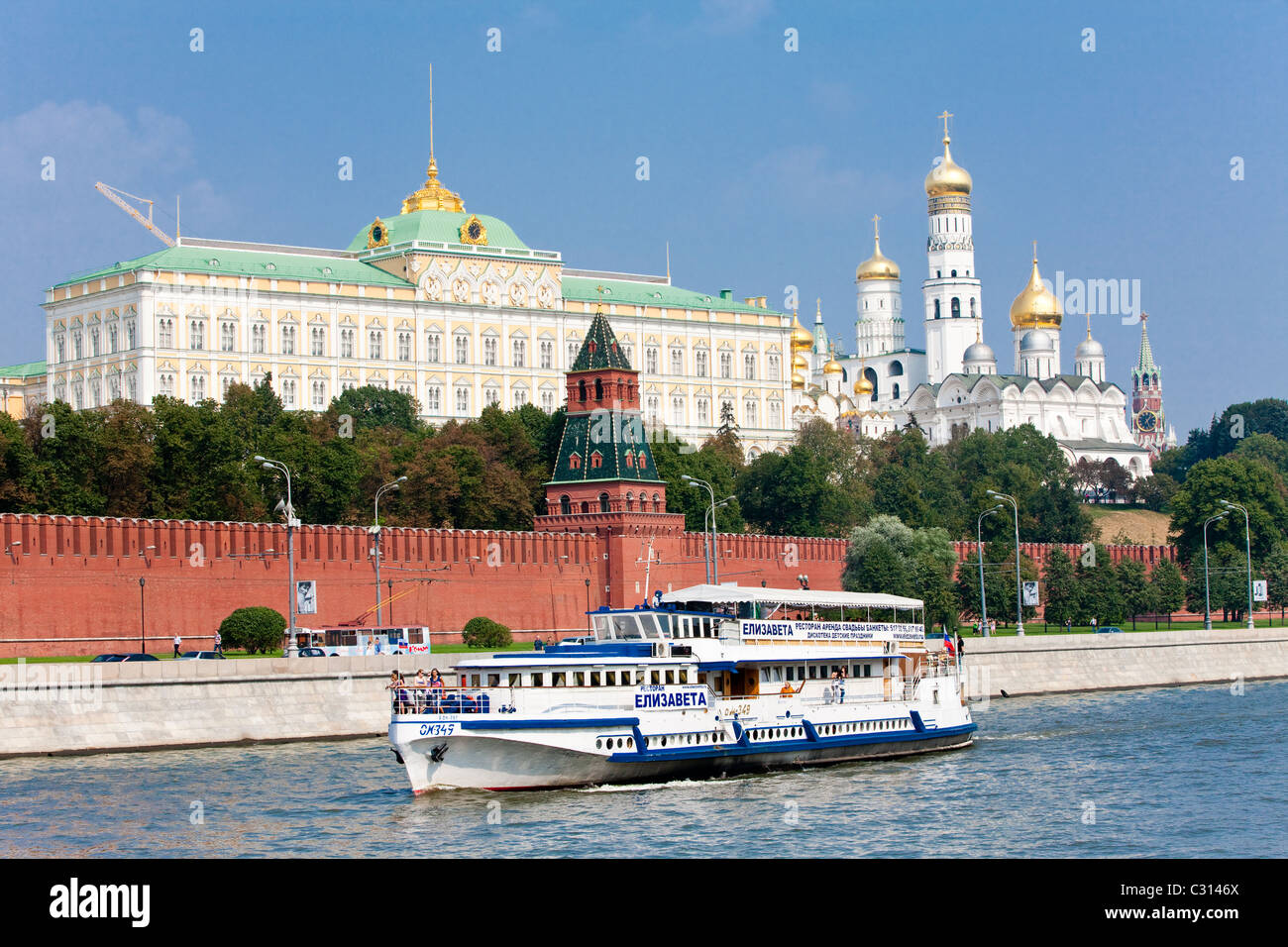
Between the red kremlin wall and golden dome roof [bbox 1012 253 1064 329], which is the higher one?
golden dome roof [bbox 1012 253 1064 329]

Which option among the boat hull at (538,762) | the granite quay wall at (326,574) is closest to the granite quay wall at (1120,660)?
the granite quay wall at (326,574)

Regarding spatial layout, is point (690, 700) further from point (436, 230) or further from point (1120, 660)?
point (436, 230)

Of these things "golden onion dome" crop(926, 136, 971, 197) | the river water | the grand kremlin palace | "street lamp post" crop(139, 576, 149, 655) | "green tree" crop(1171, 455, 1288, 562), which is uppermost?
"golden onion dome" crop(926, 136, 971, 197)

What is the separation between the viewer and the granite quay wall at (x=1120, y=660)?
A: 6656 centimetres

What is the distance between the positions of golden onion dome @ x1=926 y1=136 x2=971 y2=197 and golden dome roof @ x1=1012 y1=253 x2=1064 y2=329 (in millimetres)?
13065

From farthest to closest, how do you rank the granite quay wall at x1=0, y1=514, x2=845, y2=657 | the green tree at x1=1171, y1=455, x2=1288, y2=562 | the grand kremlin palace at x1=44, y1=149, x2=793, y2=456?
the grand kremlin palace at x1=44, y1=149, x2=793, y2=456 < the green tree at x1=1171, y1=455, x2=1288, y2=562 < the granite quay wall at x1=0, y1=514, x2=845, y2=657

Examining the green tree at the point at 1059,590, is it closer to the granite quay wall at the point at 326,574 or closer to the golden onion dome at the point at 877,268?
the granite quay wall at the point at 326,574

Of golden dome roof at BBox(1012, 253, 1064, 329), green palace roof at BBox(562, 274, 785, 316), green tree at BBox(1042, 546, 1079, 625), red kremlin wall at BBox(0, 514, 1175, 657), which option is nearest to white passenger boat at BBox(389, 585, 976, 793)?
red kremlin wall at BBox(0, 514, 1175, 657)

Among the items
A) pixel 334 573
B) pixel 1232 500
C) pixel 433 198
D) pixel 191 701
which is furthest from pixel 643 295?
pixel 191 701

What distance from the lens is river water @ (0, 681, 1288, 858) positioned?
31312mm

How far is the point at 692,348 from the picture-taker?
14425 cm

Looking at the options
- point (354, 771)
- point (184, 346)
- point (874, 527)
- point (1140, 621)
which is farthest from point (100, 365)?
point (354, 771)

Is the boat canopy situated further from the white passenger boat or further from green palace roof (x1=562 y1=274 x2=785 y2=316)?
green palace roof (x1=562 y1=274 x2=785 y2=316)
